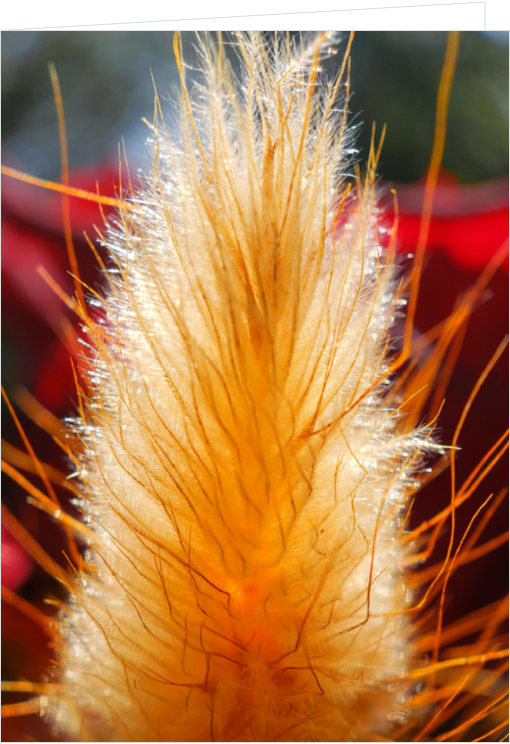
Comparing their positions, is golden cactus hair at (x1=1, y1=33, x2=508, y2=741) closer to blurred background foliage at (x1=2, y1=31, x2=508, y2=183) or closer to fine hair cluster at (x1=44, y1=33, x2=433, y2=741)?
fine hair cluster at (x1=44, y1=33, x2=433, y2=741)

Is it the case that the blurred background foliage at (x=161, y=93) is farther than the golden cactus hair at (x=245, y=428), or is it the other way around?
the blurred background foliage at (x=161, y=93)

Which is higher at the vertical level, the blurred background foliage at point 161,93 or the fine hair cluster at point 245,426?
the blurred background foliage at point 161,93

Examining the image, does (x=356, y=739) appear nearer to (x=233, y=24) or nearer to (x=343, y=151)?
(x=343, y=151)

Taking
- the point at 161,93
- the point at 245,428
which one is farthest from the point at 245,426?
the point at 161,93

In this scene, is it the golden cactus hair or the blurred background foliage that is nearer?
the golden cactus hair

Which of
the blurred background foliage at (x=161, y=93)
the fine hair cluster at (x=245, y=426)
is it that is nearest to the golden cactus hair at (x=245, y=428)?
the fine hair cluster at (x=245, y=426)

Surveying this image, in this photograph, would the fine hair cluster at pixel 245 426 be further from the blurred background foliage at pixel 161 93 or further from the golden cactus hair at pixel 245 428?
the blurred background foliage at pixel 161 93

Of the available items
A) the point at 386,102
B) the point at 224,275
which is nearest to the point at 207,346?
the point at 224,275

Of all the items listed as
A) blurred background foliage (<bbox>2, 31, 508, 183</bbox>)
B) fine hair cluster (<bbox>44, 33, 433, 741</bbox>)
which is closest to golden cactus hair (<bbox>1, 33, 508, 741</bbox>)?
fine hair cluster (<bbox>44, 33, 433, 741</bbox>)
